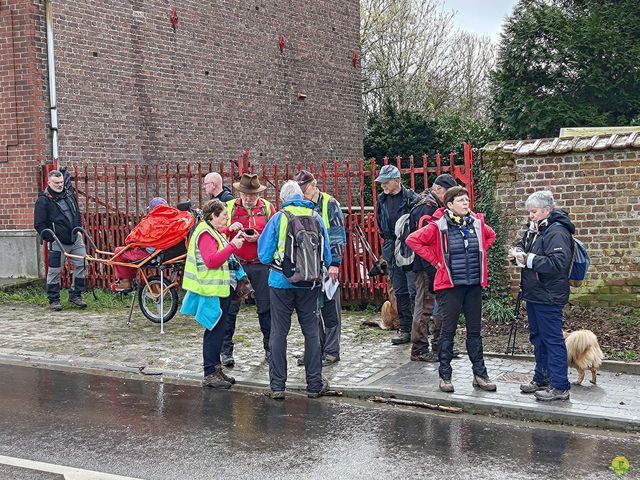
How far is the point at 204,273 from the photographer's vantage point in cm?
747

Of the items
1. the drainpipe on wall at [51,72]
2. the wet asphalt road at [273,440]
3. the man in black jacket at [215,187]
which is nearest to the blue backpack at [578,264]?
the wet asphalt road at [273,440]

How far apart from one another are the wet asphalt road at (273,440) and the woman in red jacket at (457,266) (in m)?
0.75

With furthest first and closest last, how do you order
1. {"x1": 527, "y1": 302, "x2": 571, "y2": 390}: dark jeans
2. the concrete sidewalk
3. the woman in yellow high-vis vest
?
1. the woman in yellow high-vis vest
2. {"x1": 527, "y1": 302, "x2": 571, "y2": 390}: dark jeans
3. the concrete sidewalk

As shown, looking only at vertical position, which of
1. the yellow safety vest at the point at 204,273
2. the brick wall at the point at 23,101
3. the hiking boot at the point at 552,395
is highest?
the brick wall at the point at 23,101

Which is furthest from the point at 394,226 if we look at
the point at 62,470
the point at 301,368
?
the point at 62,470

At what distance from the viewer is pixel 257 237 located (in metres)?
7.86

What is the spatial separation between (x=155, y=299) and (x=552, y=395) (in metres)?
5.70

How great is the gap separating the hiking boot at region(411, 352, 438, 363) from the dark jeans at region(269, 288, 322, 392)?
1.46 meters

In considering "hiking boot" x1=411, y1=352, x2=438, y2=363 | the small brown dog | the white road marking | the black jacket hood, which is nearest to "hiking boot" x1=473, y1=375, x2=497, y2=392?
the small brown dog

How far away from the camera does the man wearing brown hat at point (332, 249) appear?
799 centimetres

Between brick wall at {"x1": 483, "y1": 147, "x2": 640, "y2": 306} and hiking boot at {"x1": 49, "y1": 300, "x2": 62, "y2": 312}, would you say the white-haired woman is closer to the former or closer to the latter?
brick wall at {"x1": 483, "y1": 147, "x2": 640, "y2": 306}

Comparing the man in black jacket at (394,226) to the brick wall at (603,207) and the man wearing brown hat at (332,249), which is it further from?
the brick wall at (603,207)

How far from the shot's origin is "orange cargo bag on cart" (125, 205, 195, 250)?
33.6 feet

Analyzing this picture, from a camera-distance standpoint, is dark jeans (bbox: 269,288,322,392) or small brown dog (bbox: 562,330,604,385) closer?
small brown dog (bbox: 562,330,604,385)
